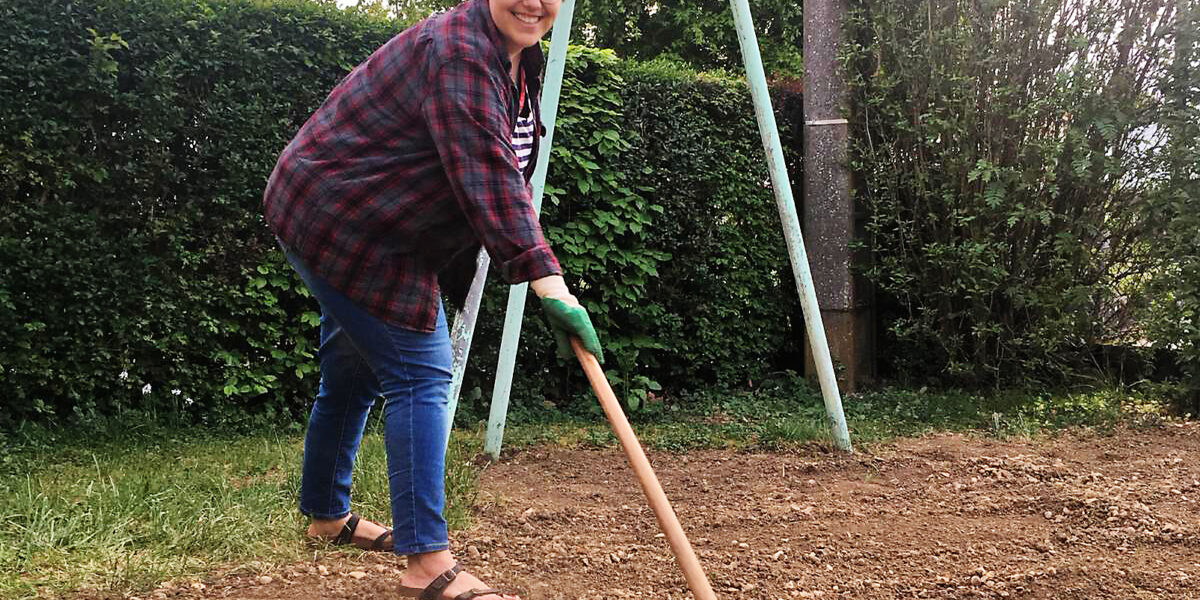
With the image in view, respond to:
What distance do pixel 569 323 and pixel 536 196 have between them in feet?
5.30

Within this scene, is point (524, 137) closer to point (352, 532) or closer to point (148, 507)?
point (352, 532)

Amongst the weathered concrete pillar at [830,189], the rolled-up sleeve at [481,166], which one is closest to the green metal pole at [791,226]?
the weathered concrete pillar at [830,189]

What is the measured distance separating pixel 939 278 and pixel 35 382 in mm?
4549

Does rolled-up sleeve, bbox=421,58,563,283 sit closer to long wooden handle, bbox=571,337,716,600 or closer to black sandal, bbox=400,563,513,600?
long wooden handle, bbox=571,337,716,600

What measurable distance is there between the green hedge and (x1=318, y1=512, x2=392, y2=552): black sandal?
5.94ft

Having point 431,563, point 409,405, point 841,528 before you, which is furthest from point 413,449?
point 841,528

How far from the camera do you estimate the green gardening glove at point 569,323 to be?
199 cm

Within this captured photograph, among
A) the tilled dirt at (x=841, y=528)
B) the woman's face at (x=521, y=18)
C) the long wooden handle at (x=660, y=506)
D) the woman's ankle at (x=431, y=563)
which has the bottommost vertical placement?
the tilled dirt at (x=841, y=528)

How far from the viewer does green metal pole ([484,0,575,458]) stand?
11.5ft

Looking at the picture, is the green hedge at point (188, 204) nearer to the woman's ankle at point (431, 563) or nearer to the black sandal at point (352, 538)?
the black sandal at point (352, 538)

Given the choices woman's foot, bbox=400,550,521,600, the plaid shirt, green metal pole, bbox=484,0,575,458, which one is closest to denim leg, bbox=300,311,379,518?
the plaid shirt

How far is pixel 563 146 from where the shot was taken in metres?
5.02

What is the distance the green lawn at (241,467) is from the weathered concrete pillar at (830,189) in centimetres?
44

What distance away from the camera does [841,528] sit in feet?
10.1
